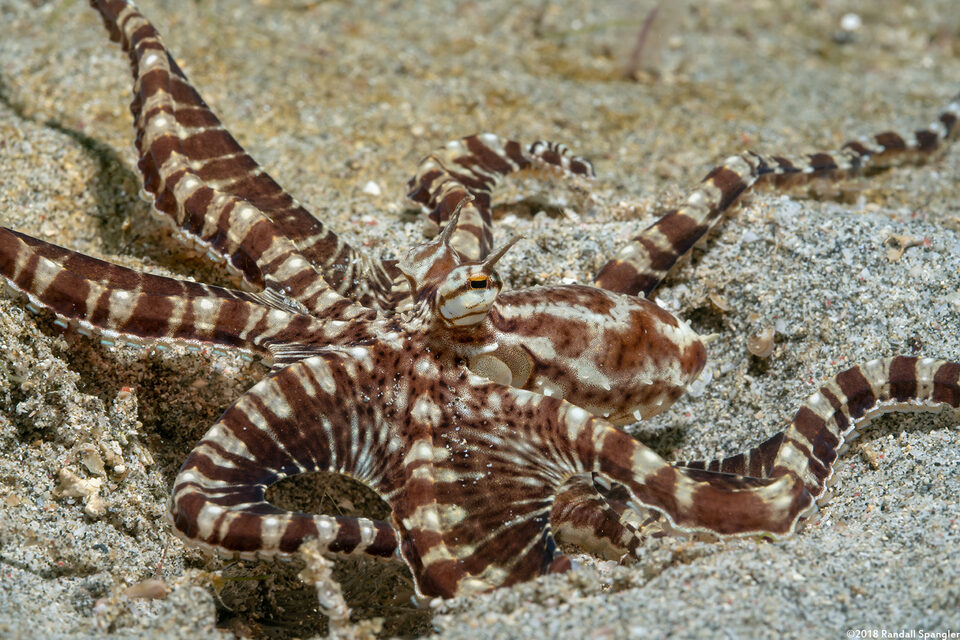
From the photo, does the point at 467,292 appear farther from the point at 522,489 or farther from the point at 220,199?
the point at 220,199

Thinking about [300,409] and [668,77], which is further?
[668,77]

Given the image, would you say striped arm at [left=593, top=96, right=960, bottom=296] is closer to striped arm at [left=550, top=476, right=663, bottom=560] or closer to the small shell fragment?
the small shell fragment

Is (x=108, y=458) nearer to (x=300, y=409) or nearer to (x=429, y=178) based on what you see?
(x=300, y=409)

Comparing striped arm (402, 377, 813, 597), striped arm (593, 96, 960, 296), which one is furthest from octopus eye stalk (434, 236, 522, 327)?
striped arm (593, 96, 960, 296)

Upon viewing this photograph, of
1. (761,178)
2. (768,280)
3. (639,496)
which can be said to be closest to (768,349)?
(768,280)

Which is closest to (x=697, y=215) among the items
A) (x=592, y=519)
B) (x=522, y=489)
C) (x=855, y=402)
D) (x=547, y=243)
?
(x=547, y=243)

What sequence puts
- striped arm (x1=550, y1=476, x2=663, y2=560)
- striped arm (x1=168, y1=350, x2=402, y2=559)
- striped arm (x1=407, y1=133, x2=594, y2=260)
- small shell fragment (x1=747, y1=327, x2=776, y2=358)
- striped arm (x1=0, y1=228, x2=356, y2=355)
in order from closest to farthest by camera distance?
striped arm (x1=168, y1=350, x2=402, y2=559), striped arm (x1=0, y1=228, x2=356, y2=355), striped arm (x1=550, y1=476, x2=663, y2=560), small shell fragment (x1=747, y1=327, x2=776, y2=358), striped arm (x1=407, y1=133, x2=594, y2=260)
